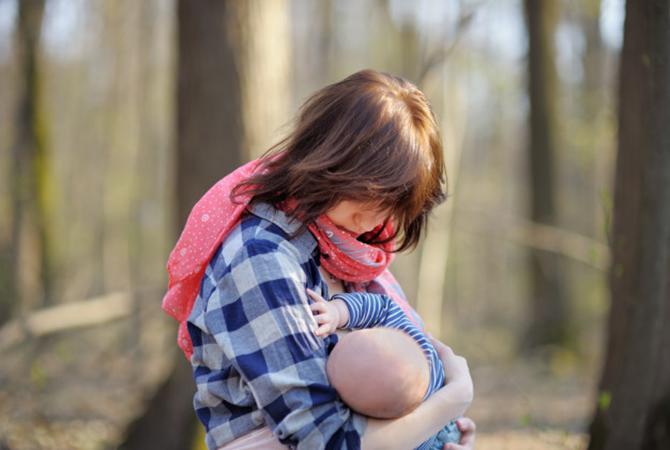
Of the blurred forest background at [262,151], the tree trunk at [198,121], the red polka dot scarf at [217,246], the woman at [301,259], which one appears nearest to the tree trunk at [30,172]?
the blurred forest background at [262,151]

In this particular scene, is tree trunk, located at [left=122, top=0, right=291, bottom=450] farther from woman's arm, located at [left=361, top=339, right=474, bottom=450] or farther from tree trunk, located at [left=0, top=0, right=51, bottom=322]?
tree trunk, located at [left=0, top=0, right=51, bottom=322]

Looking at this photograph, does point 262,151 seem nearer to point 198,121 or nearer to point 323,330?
point 198,121

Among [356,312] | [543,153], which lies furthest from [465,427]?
[543,153]

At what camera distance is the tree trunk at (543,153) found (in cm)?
1040

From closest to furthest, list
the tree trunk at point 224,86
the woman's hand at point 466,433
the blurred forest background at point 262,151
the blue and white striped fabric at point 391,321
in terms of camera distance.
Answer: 1. the blue and white striped fabric at point 391,321
2. the woman's hand at point 466,433
3. the blurred forest background at point 262,151
4. the tree trunk at point 224,86

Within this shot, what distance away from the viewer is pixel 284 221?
75.0 inches

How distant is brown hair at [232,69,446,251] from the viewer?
1.84 m

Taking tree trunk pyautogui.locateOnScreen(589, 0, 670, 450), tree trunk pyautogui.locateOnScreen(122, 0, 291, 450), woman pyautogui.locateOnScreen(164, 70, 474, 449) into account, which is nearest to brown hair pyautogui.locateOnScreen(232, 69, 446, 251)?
woman pyautogui.locateOnScreen(164, 70, 474, 449)

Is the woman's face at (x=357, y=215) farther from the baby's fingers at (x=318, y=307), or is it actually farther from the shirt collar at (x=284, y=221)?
the baby's fingers at (x=318, y=307)

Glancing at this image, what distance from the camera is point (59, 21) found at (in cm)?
1212

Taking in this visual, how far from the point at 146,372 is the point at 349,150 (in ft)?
25.7

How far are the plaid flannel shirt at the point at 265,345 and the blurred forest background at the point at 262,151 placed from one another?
731 mm

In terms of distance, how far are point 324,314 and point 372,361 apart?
17 cm

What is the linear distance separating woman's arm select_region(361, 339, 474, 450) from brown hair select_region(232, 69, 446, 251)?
1.51 feet
